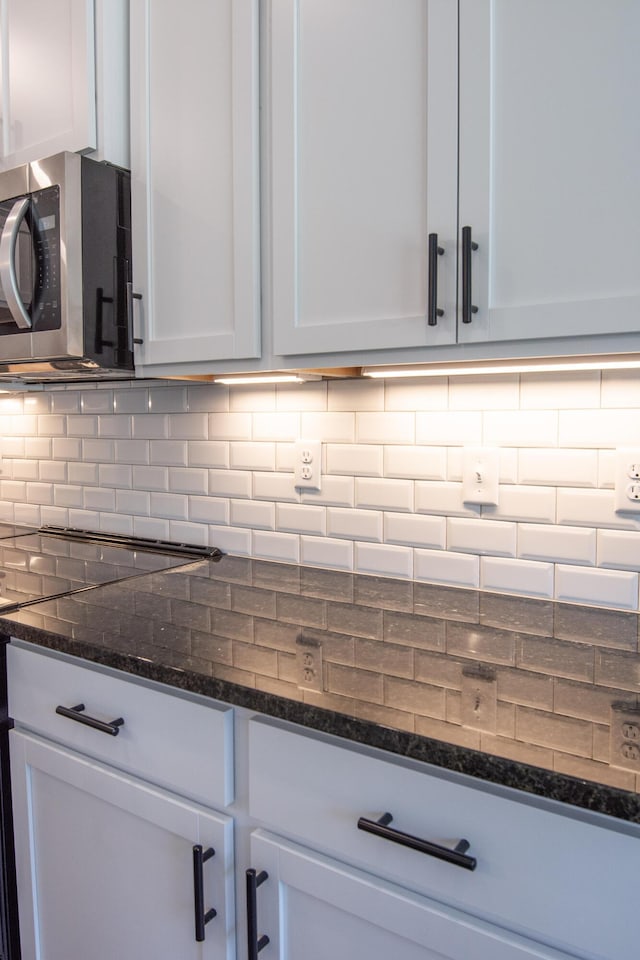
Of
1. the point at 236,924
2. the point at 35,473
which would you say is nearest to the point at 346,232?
Result: the point at 236,924

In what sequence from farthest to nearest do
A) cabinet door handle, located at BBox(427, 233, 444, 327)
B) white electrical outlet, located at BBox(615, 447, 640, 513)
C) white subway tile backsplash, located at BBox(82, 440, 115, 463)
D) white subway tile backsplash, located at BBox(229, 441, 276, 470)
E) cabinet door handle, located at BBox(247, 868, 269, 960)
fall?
1. white subway tile backsplash, located at BBox(82, 440, 115, 463)
2. white subway tile backsplash, located at BBox(229, 441, 276, 470)
3. white electrical outlet, located at BBox(615, 447, 640, 513)
4. cabinet door handle, located at BBox(427, 233, 444, 327)
5. cabinet door handle, located at BBox(247, 868, 269, 960)

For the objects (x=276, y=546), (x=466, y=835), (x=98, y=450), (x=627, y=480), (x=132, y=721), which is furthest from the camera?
(x=98, y=450)

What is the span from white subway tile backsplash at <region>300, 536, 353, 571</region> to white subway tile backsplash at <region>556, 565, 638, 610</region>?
0.46 meters

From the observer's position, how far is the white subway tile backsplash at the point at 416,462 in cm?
139

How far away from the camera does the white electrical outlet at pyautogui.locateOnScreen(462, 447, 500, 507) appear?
132 centimetres

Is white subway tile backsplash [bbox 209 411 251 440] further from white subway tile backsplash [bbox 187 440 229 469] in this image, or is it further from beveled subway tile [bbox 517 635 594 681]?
beveled subway tile [bbox 517 635 594 681]

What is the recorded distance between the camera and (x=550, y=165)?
96 cm

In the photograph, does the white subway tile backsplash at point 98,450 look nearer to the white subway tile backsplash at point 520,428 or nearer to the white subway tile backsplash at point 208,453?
the white subway tile backsplash at point 208,453

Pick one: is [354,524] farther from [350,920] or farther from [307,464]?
[350,920]

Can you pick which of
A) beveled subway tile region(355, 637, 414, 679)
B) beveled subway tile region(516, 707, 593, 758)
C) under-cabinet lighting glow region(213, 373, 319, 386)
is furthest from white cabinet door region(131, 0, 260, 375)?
beveled subway tile region(516, 707, 593, 758)

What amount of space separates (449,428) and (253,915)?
889 mm

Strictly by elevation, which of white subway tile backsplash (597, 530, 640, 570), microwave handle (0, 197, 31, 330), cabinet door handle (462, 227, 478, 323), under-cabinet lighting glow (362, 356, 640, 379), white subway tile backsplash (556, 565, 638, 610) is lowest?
white subway tile backsplash (556, 565, 638, 610)

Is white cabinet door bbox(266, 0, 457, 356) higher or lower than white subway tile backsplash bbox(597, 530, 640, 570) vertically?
higher

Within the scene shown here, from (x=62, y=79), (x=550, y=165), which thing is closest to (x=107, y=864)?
(x=550, y=165)
